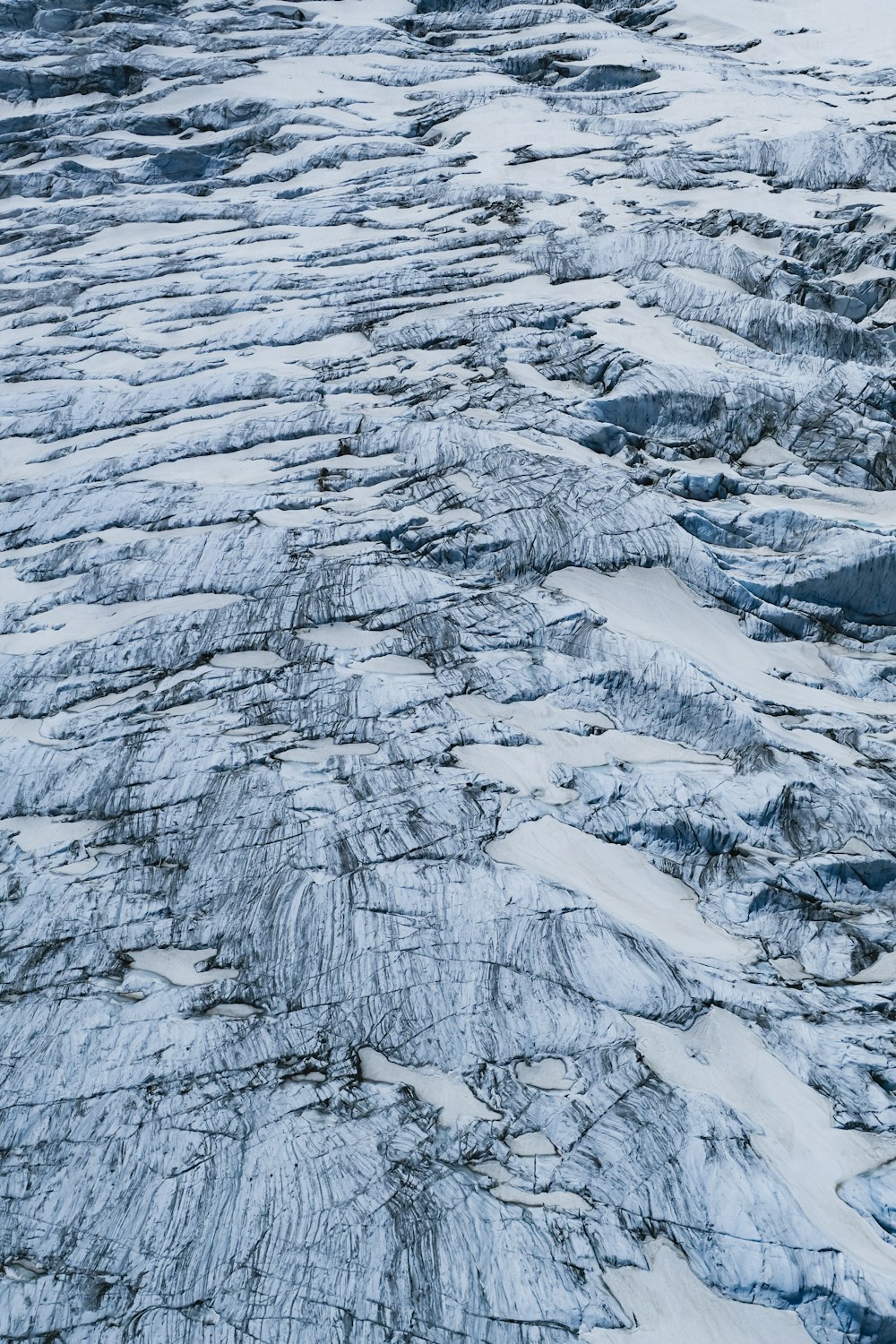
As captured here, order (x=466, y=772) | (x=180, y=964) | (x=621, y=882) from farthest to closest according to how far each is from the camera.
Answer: (x=466, y=772) < (x=621, y=882) < (x=180, y=964)

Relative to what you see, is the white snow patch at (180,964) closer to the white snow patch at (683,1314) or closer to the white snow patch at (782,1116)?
the white snow patch at (782,1116)

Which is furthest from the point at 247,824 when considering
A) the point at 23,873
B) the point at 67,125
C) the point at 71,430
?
the point at 67,125

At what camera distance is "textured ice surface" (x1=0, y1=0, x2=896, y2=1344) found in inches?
272

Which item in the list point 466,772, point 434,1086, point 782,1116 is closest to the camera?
point 782,1116

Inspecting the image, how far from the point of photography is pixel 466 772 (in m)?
10.1

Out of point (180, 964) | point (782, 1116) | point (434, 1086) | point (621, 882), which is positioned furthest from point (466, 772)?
point (782, 1116)

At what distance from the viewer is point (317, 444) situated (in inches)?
608

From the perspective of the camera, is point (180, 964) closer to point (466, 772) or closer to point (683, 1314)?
point (466, 772)

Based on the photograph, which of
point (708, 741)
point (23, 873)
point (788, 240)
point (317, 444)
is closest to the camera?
point (23, 873)

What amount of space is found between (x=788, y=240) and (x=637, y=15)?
24219 millimetres

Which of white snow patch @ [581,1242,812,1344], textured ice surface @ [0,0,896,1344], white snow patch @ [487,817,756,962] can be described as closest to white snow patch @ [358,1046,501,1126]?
textured ice surface @ [0,0,896,1344]

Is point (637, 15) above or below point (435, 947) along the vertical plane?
above

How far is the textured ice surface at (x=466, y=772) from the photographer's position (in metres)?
6.91

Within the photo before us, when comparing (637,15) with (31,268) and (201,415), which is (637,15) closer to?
(31,268)
